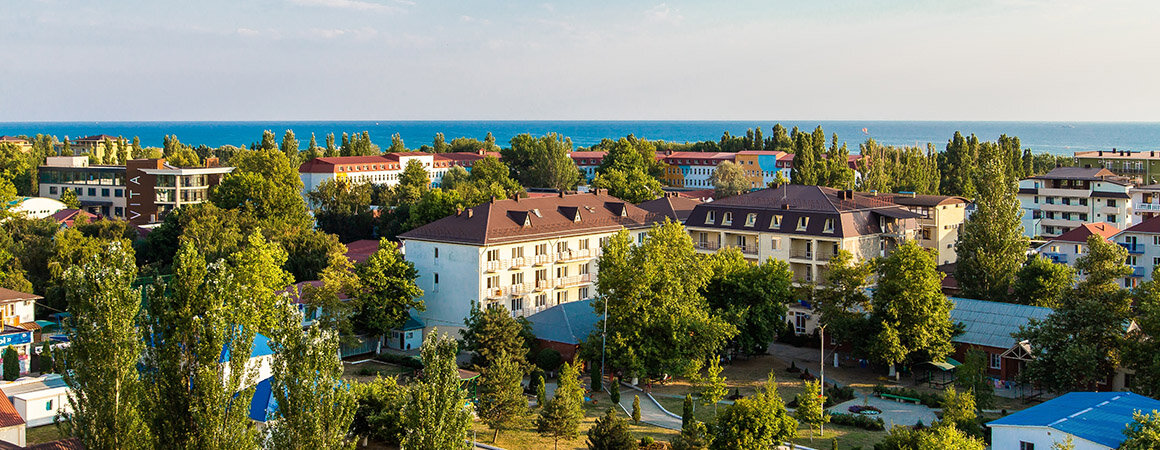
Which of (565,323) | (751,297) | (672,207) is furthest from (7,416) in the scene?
(672,207)

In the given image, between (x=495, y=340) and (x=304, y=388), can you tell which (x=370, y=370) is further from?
(x=304, y=388)

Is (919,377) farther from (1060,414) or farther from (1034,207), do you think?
(1034,207)

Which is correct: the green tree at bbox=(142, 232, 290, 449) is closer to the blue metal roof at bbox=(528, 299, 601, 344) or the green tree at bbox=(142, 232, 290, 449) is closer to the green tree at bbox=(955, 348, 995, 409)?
the blue metal roof at bbox=(528, 299, 601, 344)

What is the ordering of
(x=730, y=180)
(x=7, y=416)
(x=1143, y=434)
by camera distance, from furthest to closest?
(x=730, y=180), (x=7, y=416), (x=1143, y=434)

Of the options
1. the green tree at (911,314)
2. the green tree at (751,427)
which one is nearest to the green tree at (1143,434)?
the green tree at (751,427)

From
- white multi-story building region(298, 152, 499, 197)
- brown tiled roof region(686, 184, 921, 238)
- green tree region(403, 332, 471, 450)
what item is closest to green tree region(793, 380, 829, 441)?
green tree region(403, 332, 471, 450)

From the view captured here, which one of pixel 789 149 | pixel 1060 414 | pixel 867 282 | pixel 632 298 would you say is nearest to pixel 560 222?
pixel 632 298
